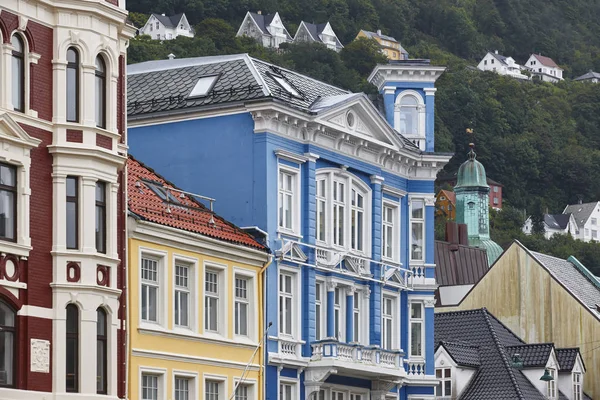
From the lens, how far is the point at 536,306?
72.6m

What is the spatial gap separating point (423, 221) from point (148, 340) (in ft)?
57.8

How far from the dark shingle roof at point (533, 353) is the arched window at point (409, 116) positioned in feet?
33.0

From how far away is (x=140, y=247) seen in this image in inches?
1737

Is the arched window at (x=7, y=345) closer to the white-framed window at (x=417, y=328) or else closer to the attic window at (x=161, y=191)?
the attic window at (x=161, y=191)

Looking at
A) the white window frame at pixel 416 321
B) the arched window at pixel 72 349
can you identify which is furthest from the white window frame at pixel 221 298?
the white window frame at pixel 416 321

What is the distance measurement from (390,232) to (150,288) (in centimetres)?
1485

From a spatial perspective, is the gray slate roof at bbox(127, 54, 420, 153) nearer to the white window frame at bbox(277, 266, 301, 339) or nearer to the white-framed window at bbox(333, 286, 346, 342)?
the white window frame at bbox(277, 266, 301, 339)

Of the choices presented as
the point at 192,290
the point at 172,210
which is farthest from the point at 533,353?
the point at 172,210

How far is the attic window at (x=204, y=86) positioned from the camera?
52750mm

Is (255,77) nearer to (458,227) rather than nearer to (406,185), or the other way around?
(406,185)

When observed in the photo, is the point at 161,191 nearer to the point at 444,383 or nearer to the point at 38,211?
the point at 38,211

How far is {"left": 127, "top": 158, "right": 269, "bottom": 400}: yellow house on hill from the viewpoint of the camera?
44.0m

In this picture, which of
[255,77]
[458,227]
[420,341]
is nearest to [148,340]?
[255,77]

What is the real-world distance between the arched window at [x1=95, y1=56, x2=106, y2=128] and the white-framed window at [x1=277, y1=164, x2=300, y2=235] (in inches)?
469
